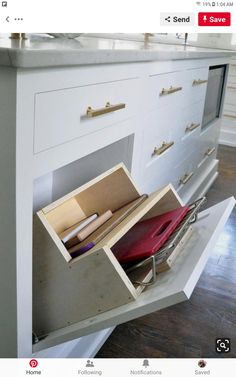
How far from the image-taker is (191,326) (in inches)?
48.2

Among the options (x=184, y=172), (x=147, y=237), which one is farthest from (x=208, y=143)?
(x=147, y=237)

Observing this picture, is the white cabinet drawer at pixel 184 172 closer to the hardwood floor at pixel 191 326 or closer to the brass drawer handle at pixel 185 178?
the brass drawer handle at pixel 185 178

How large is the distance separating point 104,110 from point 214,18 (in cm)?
145

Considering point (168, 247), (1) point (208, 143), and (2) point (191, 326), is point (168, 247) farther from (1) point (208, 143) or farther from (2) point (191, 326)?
(1) point (208, 143)

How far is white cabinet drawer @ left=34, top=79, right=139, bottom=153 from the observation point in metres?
0.67

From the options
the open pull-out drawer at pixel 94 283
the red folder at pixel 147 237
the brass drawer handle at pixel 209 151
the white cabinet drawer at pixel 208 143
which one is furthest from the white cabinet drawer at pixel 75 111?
the brass drawer handle at pixel 209 151

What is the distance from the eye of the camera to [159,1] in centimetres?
162

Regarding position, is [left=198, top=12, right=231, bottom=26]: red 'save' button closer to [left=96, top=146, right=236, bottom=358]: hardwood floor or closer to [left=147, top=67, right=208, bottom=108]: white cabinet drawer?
[left=147, top=67, right=208, bottom=108]: white cabinet drawer

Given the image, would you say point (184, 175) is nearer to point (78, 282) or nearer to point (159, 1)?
point (159, 1)

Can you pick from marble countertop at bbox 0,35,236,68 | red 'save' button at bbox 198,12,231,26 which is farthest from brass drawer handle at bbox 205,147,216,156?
marble countertop at bbox 0,35,236,68

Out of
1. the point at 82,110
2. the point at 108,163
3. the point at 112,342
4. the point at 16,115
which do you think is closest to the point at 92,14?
the point at 108,163

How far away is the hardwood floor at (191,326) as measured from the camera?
1.11 metres

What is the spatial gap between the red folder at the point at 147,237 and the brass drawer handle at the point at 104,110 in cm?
26
